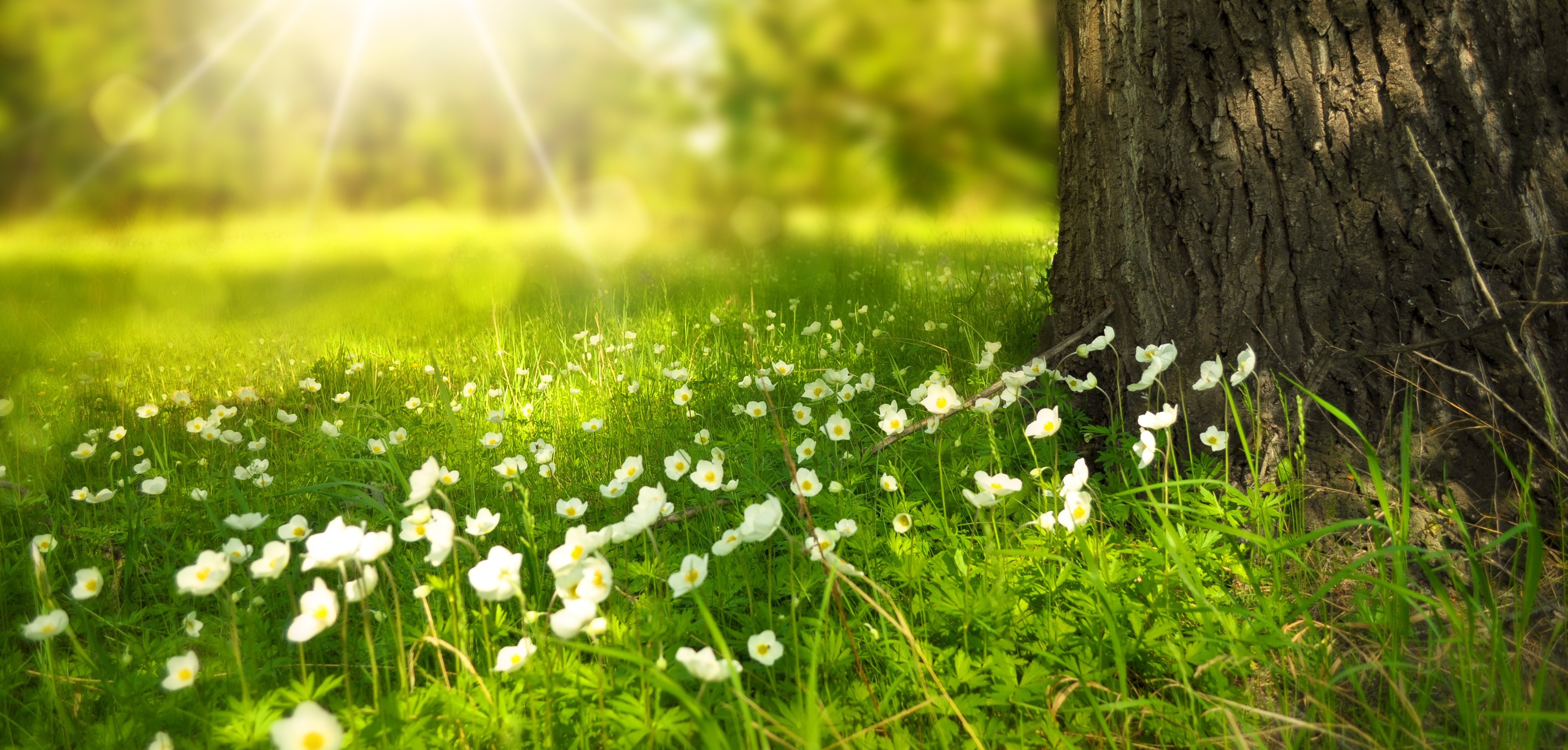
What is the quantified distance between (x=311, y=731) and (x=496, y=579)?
31 centimetres

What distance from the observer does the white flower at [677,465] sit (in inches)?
81.1

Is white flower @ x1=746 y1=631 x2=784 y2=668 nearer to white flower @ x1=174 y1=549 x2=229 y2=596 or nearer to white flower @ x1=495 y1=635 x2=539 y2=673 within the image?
white flower @ x1=495 y1=635 x2=539 y2=673

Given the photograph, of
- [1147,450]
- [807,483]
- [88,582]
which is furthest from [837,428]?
[88,582]

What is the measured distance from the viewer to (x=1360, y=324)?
176 centimetres

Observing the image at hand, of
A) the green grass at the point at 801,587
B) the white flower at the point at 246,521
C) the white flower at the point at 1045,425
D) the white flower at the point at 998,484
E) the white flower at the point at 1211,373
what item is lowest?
the green grass at the point at 801,587

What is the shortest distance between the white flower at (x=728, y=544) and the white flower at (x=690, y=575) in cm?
3

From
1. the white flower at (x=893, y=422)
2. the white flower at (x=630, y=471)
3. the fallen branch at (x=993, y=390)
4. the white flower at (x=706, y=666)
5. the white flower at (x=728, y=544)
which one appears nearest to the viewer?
the white flower at (x=706, y=666)

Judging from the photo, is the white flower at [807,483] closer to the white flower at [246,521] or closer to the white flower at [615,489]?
the white flower at [615,489]

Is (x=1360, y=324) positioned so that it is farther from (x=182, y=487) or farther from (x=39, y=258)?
(x=39, y=258)

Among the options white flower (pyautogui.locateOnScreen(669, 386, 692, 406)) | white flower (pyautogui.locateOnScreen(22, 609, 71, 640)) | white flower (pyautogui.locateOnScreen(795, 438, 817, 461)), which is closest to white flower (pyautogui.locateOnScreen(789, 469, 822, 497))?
white flower (pyautogui.locateOnScreen(795, 438, 817, 461))

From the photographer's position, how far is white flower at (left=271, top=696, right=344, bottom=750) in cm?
92

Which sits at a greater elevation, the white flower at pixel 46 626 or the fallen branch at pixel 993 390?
the fallen branch at pixel 993 390

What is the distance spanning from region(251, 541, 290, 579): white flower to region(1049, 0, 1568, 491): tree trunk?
1.89 m

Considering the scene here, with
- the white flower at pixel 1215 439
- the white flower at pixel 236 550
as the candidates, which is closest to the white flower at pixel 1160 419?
the white flower at pixel 1215 439
